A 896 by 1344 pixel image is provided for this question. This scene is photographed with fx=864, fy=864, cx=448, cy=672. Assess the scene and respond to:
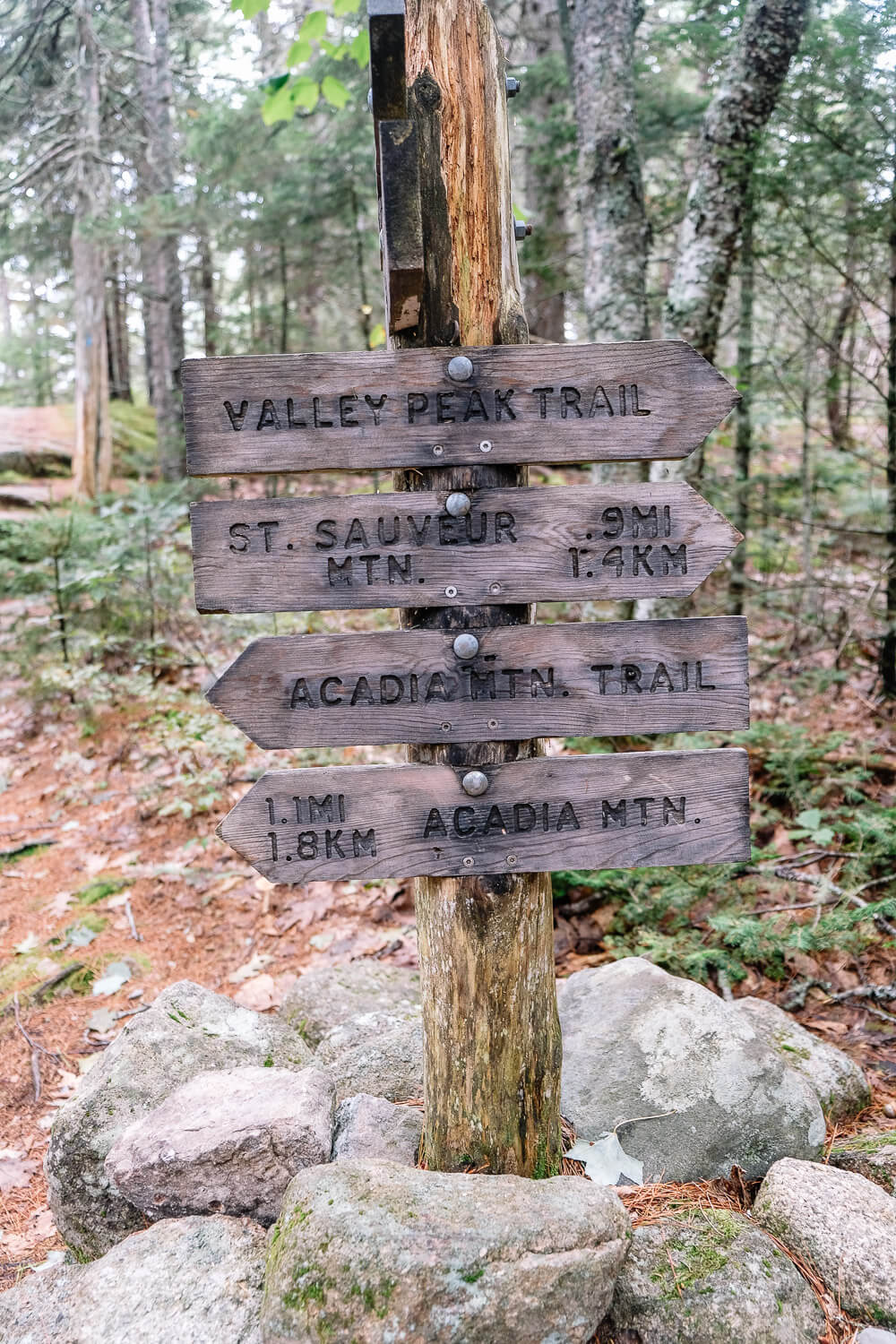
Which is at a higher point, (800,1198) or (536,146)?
(536,146)

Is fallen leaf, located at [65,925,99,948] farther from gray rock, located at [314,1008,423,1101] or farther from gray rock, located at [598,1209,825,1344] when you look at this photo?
gray rock, located at [598,1209,825,1344]

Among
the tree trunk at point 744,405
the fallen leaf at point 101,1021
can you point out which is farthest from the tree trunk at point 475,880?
the tree trunk at point 744,405

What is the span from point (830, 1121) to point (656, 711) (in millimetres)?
1793

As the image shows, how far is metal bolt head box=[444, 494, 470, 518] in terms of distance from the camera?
232 centimetres

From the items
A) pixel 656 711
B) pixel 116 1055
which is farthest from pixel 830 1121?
pixel 116 1055

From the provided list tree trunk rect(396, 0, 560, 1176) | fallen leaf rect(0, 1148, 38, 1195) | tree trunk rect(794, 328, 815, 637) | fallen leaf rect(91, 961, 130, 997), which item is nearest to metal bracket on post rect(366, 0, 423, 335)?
tree trunk rect(396, 0, 560, 1176)

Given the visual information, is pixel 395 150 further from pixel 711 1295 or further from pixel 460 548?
pixel 711 1295

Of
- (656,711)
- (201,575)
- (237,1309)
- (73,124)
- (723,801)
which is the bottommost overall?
(237,1309)

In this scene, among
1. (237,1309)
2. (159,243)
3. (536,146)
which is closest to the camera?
(237,1309)

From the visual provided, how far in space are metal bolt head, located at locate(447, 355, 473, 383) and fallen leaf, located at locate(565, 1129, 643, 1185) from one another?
2387 mm

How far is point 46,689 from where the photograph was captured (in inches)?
311

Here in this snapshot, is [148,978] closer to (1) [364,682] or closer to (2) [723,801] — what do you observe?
(1) [364,682]

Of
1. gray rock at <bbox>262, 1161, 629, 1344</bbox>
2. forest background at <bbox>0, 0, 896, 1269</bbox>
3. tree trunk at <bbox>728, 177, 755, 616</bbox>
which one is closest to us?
gray rock at <bbox>262, 1161, 629, 1344</bbox>

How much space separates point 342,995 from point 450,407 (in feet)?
9.06
